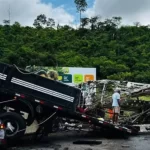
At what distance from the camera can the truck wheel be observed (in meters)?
9.93

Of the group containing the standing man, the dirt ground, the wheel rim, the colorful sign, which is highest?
the colorful sign

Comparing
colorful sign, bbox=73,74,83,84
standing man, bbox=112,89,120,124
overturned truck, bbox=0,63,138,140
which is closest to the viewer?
overturned truck, bbox=0,63,138,140

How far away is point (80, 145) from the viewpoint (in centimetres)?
1035

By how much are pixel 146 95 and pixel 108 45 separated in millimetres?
54127

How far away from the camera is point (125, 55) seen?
63.8 meters

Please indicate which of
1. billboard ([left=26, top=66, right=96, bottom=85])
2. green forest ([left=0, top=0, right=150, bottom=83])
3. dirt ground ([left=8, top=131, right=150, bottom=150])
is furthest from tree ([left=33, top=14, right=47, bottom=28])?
dirt ground ([left=8, top=131, right=150, bottom=150])

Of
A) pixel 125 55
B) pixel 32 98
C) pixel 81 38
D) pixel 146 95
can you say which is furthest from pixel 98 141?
pixel 81 38

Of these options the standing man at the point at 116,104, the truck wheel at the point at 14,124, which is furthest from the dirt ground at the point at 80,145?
the standing man at the point at 116,104

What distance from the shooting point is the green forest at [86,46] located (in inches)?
2030

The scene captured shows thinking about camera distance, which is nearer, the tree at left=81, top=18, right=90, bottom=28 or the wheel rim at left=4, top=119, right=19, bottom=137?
the wheel rim at left=4, top=119, right=19, bottom=137

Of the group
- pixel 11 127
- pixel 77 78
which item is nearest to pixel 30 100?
pixel 11 127

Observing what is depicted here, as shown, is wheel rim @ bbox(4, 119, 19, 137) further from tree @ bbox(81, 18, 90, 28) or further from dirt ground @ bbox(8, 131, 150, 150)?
tree @ bbox(81, 18, 90, 28)

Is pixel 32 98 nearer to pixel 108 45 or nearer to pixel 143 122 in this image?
pixel 143 122

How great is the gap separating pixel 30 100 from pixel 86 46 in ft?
187
